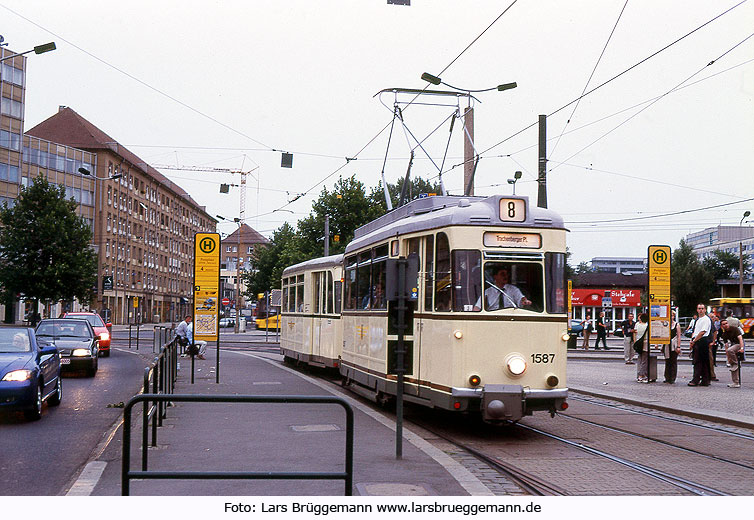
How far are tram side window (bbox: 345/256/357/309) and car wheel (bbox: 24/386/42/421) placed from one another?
5.43 m

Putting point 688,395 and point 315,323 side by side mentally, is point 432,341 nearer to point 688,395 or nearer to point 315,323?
point 688,395

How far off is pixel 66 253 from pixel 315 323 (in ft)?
91.5

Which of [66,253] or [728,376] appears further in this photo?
[66,253]

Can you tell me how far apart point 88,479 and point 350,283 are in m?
8.62

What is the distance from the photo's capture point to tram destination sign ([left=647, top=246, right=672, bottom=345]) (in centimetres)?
1967

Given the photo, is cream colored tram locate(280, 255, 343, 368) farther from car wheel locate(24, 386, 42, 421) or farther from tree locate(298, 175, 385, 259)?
tree locate(298, 175, 385, 259)

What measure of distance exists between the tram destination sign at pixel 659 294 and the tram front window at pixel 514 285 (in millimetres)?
9525

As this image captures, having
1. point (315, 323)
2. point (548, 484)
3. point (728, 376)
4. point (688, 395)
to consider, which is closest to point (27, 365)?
point (548, 484)

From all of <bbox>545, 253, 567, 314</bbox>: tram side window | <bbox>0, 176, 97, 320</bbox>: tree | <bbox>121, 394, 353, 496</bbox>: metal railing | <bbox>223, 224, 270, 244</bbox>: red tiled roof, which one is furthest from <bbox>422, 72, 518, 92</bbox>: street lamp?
<bbox>223, 224, 270, 244</bbox>: red tiled roof

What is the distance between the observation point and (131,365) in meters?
26.0

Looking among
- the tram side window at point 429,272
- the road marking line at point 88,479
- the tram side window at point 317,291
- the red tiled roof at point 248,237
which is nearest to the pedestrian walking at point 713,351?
the tram side window at point 317,291

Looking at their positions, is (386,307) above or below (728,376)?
above

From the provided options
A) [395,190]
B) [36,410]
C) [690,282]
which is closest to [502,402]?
[36,410]
